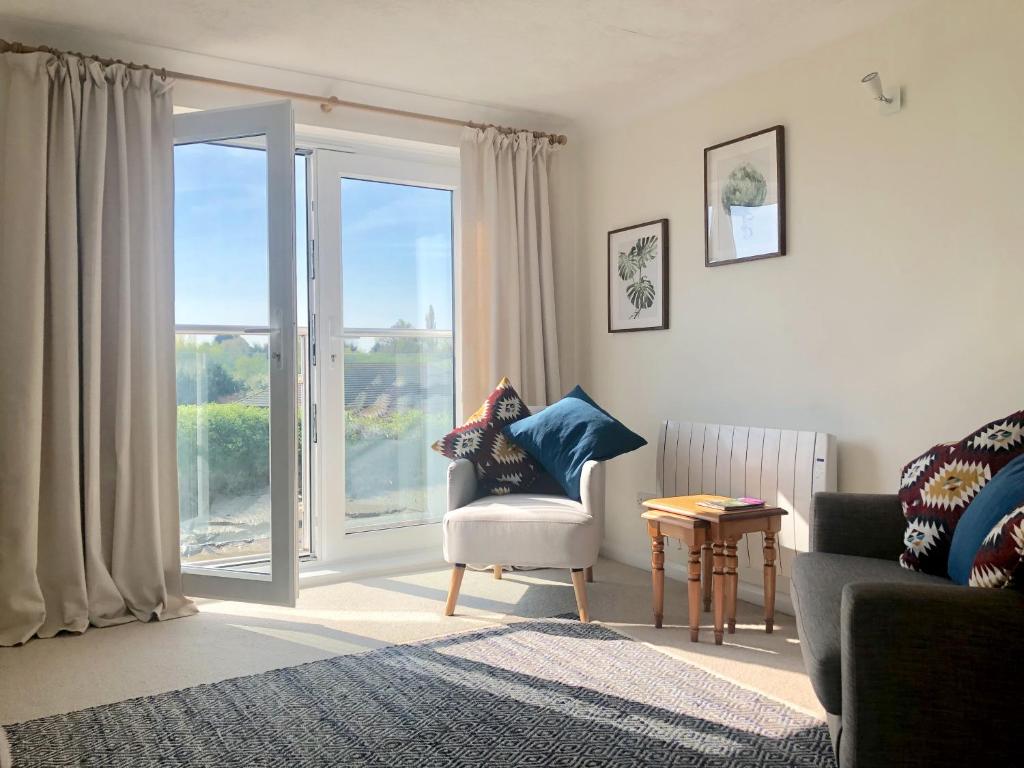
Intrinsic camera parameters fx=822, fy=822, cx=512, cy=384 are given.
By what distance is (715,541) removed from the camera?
117 inches

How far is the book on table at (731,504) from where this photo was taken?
2973 mm

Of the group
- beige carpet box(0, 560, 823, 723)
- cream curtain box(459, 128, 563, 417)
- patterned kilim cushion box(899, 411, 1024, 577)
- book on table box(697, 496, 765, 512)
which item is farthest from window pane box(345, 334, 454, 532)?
patterned kilim cushion box(899, 411, 1024, 577)

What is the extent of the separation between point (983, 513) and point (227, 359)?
2.81 metres

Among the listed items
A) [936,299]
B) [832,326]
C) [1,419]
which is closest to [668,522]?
[832,326]

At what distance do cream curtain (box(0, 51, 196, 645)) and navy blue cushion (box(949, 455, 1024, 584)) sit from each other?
9.31 feet

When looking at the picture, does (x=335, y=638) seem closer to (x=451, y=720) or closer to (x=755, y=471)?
(x=451, y=720)

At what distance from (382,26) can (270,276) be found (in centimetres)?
109

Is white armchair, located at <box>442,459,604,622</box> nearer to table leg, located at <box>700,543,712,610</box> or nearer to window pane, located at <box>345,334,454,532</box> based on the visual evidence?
table leg, located at <box>700,543,712,610</box>

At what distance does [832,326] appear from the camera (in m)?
3.20

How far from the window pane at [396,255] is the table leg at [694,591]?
2.04 meters

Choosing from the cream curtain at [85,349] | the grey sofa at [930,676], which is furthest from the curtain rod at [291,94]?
the grey sofa at [930,676]

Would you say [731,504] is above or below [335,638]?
above

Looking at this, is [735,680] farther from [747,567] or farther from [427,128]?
[427,128]

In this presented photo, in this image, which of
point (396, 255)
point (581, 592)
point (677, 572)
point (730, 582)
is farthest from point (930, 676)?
point (396, 255)
